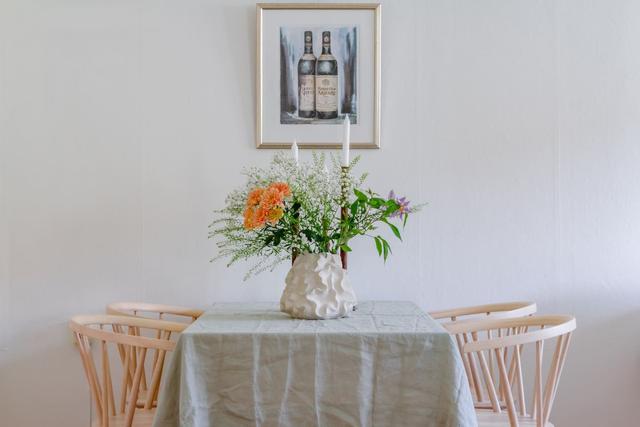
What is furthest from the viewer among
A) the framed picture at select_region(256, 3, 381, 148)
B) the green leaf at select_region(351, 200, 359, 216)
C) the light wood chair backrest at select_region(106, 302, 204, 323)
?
the framed picture at select_region(256, 3, 381, 148)

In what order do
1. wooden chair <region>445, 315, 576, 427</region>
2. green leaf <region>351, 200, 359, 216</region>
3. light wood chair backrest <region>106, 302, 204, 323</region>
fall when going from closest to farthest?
wooden chair <region>445, 315, 576, 427</region> < green leaf <region>351, 200, 359, 216</region> < light wood chair backrest <region>106, 302, 204, 323</region>

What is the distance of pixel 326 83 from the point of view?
2.40 metres

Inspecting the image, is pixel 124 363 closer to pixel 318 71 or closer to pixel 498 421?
pixel 498 421

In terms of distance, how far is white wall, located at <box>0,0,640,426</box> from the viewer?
7.90ft

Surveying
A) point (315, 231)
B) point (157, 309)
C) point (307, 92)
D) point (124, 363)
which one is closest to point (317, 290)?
point (315, 231)

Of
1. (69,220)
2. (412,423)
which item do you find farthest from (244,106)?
(412,423)

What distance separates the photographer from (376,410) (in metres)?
1.60

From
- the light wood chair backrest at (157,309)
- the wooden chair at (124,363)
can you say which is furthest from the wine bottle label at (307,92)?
the wooden chair at (124,363)

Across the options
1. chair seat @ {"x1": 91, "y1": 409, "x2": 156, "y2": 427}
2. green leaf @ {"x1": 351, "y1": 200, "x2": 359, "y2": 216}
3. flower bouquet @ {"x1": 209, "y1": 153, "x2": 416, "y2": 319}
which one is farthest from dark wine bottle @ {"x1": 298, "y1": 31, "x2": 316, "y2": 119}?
chair seat @ {"x1": 91, "y1": 409, "x2": 156, "y2": 427}

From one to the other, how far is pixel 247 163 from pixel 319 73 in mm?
467

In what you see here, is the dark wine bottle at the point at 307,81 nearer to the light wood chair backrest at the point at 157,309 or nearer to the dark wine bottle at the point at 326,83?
the dark wine bottle at the point at 326,83

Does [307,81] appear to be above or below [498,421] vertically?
above

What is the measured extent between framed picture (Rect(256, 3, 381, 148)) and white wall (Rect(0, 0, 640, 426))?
0.07 meters

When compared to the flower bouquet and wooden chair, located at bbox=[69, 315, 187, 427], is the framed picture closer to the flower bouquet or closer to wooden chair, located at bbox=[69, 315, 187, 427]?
the flower bouquet
